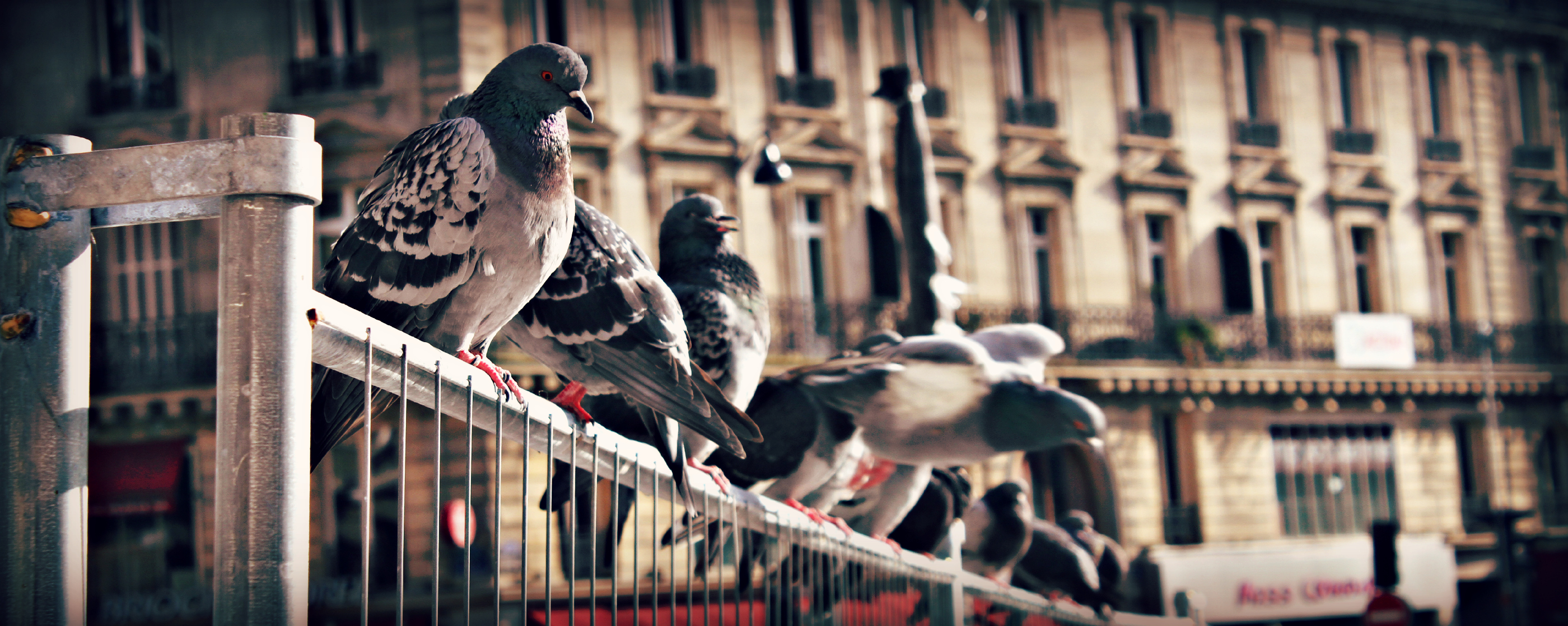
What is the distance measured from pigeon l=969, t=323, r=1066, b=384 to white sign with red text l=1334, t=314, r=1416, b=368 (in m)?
20.6

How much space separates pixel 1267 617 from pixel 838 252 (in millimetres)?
8798

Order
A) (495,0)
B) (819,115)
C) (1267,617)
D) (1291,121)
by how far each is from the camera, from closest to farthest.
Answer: (495,0) → (819,115) → (1267,617) → (1291,121)

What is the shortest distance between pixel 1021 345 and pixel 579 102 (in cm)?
243

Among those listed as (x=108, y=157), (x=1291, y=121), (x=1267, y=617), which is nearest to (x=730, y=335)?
(x=108, y=157)

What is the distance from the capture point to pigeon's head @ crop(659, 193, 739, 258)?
3.88m

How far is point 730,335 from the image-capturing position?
3.67 metres

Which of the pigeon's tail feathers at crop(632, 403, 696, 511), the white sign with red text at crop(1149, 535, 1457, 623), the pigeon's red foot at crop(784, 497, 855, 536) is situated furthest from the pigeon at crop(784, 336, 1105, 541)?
the white sign with red text at crop(1149, 535, 1457, 623)

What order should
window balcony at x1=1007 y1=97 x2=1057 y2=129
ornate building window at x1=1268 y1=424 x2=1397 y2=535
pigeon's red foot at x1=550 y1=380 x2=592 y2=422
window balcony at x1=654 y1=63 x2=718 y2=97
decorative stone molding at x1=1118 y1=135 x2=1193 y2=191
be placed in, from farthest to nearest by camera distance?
ornate building window at x1=1268 y1=424 x2=1397 y2=535 < decorative stone molding at x1=1118 y1=135 x2=1193 y2=191 < window balcony at x1=1007 y1=97 x2=1057 y2=129 < window balcony at x1=654 y1=63 x2=718 y2=97 < pigeon's red foot at x1=550 y1=380 x2=592 y2=422

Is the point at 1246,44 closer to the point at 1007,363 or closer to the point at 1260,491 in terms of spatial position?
the point at 1260,491

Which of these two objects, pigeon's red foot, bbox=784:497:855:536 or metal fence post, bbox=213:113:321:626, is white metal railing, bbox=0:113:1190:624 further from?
pigeon's red foot, bbox=784:497:855:536

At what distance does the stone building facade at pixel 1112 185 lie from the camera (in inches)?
730

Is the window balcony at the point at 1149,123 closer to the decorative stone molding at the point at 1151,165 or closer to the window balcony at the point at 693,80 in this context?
the decorative stone molding at the point at 1151,165

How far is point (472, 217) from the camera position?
2.41 m

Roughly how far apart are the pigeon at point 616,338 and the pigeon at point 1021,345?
1.79 metres
